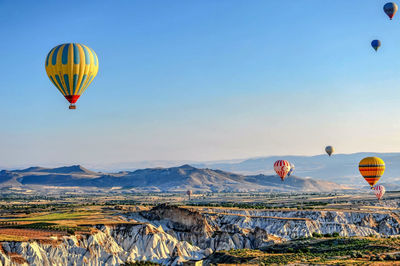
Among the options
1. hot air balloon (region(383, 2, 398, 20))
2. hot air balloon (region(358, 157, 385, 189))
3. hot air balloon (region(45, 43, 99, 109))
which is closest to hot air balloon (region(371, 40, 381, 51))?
hot air balloon (region(383, 2, 398, 20))

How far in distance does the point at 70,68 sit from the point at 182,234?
4262 centimetres

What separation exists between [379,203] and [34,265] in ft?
370

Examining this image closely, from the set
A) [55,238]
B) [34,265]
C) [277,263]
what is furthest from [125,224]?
[277,263]

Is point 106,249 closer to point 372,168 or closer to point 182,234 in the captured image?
point 182,234

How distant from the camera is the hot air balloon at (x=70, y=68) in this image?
7856 cm

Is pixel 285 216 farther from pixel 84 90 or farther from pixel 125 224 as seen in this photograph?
pixel 84 90

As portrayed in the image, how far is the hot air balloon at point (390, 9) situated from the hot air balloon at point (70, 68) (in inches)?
2405

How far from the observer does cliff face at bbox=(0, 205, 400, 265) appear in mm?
81375

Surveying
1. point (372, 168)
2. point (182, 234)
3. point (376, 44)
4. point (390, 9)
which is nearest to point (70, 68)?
point (182, 234)

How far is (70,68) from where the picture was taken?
78.8m

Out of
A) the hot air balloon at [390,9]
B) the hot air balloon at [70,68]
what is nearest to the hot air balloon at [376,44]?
the hot air balloon at [390,9]

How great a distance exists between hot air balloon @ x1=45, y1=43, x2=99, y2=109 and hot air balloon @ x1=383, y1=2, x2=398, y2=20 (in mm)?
61089

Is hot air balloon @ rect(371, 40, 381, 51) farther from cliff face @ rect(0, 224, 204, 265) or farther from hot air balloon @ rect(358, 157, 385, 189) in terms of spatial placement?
cliff face @ rect(0, 224, 204, 265)

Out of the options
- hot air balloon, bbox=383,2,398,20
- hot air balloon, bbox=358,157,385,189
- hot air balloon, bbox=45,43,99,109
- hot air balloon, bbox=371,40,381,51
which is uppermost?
hot air balloon, bbox=383,2,398,20
